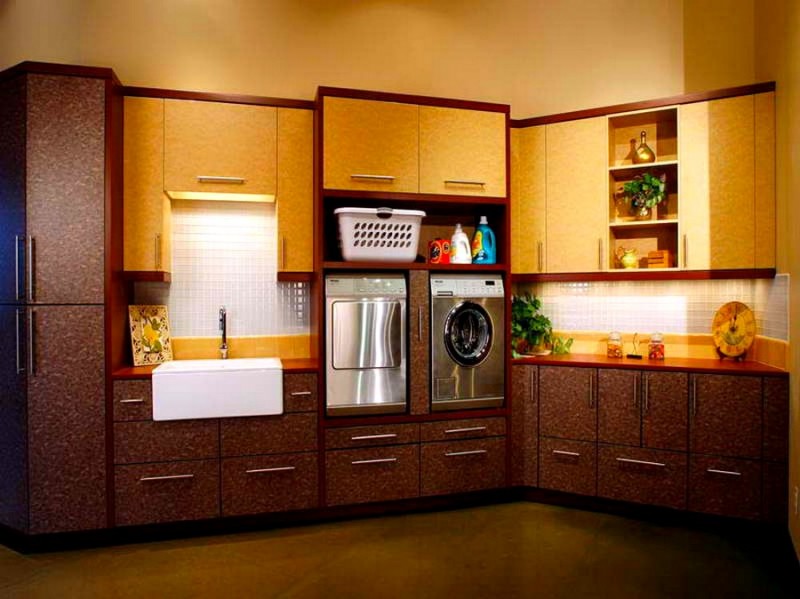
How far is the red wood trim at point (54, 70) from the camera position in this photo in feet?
8.73

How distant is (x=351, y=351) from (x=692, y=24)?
3010 millimetres

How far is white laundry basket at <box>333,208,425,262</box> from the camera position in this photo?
3.08 m

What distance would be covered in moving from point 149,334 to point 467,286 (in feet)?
5.96

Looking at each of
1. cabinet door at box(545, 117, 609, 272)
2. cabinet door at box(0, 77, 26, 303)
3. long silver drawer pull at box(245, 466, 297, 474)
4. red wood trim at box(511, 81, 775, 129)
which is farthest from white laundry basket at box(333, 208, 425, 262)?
cabinet door at box(0, 77, 26, 303)

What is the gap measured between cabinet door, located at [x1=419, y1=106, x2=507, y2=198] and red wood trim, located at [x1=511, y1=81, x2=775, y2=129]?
0.29m

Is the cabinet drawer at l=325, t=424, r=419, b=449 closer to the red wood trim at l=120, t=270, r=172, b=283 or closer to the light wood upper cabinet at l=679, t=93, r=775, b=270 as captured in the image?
the red wood trim at l=120, t=270, r=172, b=283

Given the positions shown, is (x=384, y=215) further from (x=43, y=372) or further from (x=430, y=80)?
(x=43, y=372)

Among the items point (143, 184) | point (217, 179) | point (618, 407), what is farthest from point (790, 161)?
point (143, 184)

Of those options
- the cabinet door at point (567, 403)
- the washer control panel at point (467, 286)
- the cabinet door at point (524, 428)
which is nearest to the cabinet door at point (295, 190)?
the washer control panel at point (467, 286)

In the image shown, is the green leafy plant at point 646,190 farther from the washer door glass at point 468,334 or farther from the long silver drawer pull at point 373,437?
the long silver drawer pull at point 373,437

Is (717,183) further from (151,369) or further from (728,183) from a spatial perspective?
(151,369)

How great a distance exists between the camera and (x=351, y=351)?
3.05m

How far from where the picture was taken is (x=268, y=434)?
9.61ft

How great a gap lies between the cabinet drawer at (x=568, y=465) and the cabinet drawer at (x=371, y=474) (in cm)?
76
